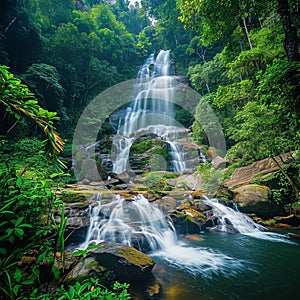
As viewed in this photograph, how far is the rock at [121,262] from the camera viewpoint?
3.18m

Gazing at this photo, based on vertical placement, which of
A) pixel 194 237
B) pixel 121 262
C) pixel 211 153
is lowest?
pixel 194 237

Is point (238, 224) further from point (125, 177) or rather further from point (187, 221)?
Result: point (125, 177)

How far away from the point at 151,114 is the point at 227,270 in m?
18.7

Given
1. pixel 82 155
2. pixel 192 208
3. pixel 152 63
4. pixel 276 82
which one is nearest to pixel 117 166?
pixel 82 155

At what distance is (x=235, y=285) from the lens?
3352mm

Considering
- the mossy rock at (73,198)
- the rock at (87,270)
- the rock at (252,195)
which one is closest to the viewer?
the rock at (87,270)

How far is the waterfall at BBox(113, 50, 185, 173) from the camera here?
14.9 m

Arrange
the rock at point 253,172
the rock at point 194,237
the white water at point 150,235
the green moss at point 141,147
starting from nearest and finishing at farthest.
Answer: the white water at point 150,235
the rock at point 194,237
the rock at point 253,172
the green moss at point 141,147

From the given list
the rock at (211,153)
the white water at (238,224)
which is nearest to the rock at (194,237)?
the white water at (238,224)

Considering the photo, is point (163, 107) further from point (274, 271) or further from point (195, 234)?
point (274, 271)

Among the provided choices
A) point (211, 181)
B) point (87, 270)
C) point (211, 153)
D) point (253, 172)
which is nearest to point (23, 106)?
point (87, 270)

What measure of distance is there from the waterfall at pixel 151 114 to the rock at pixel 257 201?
6616mm

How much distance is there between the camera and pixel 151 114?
21.4 meters

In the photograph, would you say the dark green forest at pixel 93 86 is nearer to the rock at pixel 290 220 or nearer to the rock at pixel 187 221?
the rock at pixel 290 220
